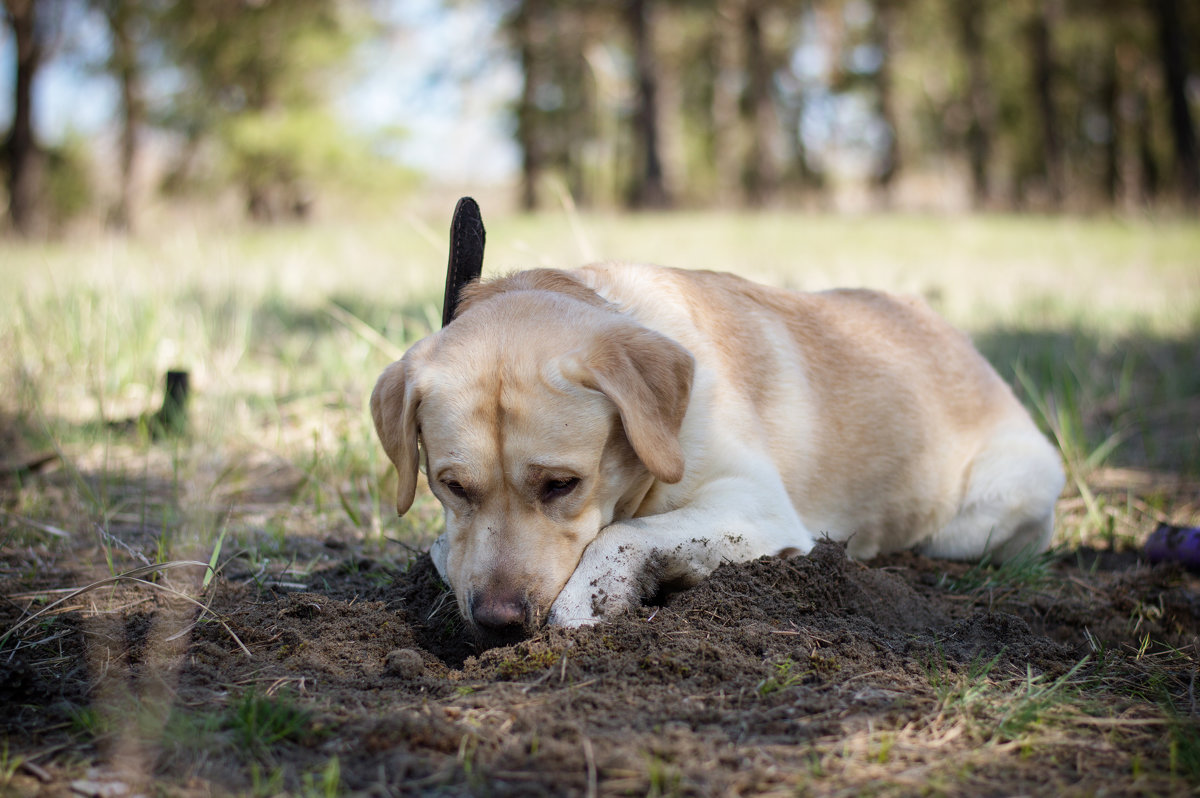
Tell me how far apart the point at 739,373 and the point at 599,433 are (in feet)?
2.81

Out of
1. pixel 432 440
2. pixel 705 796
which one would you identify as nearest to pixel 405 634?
pixel 432 440

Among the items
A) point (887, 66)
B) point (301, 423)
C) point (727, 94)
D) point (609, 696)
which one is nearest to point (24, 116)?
point (301, 423)

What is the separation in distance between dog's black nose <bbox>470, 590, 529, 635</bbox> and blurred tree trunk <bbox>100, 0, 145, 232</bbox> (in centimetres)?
2258

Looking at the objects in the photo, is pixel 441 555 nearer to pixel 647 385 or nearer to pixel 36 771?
pixel 647 385

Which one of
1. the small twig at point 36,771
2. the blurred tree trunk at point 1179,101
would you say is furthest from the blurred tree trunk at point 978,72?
the small twig at point 36,771

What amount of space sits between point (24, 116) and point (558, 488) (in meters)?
23.5

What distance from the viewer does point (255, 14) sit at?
2370 cm

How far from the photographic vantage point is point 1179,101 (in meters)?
22.3

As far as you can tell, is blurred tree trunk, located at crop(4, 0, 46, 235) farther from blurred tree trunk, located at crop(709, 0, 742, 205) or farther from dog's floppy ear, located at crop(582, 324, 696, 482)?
dog's floppy ear, located at crop(582, 324, 696, 482)

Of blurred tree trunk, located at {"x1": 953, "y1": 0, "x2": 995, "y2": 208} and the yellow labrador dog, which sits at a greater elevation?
blurred tree trunk, located at {"x1": 953, "y1": 0, "x2": 995, "y2": 208}

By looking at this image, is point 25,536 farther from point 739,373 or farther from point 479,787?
point 739,373

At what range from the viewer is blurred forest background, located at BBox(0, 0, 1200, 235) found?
22953 millimetres

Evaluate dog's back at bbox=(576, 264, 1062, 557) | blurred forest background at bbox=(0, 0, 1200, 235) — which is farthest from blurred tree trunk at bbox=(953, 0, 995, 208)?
dog's back at bbox=(576, 264, 1062, 557)

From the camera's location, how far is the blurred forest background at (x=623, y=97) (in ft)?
75.3
